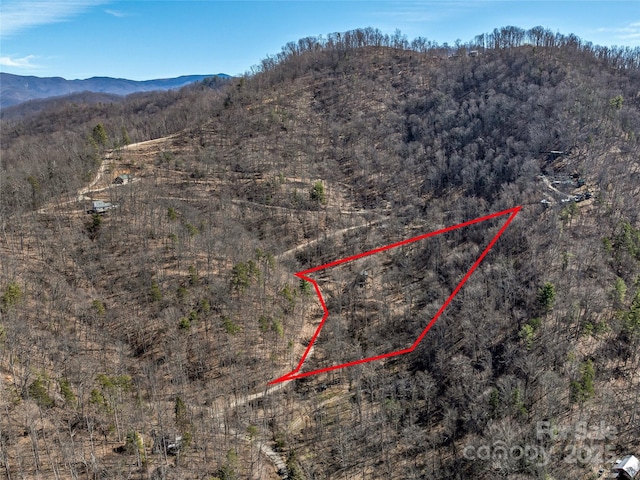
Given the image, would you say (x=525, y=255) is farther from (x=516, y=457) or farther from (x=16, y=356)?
(x=16, y=356)

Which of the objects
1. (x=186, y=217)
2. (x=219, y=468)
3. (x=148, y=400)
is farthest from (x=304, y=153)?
(x=219, y=468)

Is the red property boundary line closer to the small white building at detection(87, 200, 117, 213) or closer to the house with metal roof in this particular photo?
the small white building at detection(87, 200, 117, 213)

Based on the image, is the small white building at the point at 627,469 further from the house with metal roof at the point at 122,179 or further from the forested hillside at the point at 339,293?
the house with metal roof at the point at 122,179

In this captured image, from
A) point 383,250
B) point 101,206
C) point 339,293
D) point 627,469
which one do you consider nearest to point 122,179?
point 101,206

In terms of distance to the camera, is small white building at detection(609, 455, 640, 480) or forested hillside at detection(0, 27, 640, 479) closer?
small white building at detection(609, 455, 640, 480)

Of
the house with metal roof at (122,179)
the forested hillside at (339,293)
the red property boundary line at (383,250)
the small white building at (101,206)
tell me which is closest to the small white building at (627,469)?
the forested hillside at (339,293)

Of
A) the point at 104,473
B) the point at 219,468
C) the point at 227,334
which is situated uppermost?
the point at 227,334

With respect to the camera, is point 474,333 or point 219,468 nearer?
point 219,468

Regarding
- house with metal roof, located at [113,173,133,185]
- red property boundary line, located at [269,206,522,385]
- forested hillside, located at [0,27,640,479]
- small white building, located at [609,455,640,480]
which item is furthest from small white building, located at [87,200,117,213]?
small white building, located at [609,455,640,480]
